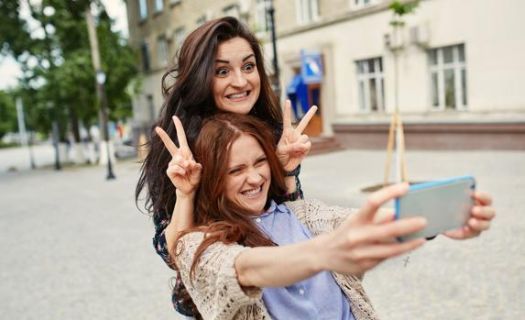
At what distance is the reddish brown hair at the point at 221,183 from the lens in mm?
1510

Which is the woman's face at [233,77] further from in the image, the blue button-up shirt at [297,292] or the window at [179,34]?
the window at [179,34]

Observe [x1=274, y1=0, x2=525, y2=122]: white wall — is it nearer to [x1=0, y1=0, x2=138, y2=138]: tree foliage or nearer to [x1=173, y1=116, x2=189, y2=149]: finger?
[x1=0, y1=0, x2=138, y2=138]: tree foliage

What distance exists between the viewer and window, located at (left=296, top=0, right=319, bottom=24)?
57.5 feet

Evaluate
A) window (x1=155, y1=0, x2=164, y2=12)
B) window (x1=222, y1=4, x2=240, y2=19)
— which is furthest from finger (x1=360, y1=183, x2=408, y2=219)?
window (x1=155, y1=0, x2=164, y2=12)

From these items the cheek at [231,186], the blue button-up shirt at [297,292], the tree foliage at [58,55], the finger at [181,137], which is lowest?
the blue button-up shirt at [297,292]

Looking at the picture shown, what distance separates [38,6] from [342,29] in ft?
39.3

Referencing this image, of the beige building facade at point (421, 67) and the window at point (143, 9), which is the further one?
the window at point (143, 9)

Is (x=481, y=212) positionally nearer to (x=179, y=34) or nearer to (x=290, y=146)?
(x=290, y=146)

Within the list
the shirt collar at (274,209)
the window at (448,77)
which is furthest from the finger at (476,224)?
the window at (448,77)

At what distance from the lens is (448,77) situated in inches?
549

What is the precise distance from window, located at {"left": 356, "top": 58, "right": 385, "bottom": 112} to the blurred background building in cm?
3

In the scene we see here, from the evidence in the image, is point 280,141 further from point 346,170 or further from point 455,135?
point 455,135

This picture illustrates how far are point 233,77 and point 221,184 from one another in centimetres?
47

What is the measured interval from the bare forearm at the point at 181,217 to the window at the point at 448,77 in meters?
13.2
